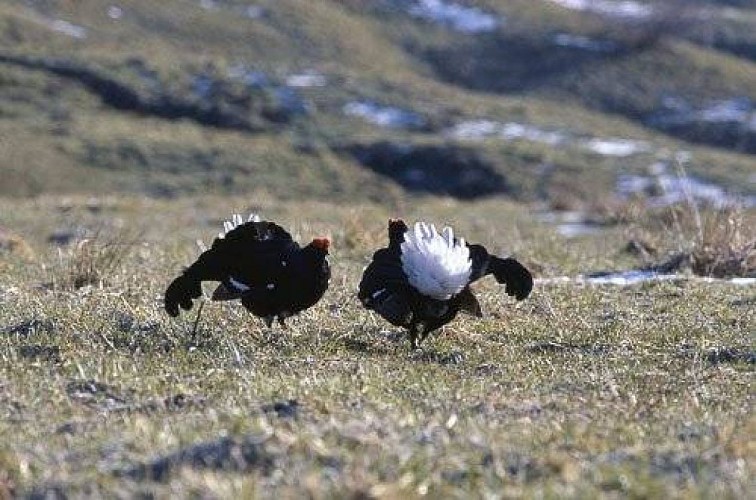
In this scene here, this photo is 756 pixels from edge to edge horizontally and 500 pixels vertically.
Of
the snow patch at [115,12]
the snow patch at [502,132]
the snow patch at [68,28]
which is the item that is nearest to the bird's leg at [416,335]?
the snow patch at [502,132]

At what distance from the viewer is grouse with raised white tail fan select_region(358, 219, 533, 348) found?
23.8ft

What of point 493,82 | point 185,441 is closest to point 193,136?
point 493,82

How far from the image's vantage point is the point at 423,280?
734cm

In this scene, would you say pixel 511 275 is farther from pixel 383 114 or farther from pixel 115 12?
pixel 115 12

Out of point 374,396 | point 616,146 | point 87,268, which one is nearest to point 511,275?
point 374,396

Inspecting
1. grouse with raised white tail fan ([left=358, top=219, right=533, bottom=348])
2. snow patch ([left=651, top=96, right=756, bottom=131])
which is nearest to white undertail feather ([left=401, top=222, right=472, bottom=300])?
grouse with raised white tail fan ([left=358, top=219, right=533, bottom=348])

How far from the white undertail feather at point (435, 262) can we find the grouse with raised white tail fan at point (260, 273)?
564 mm

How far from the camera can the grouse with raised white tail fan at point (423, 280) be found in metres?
7.24

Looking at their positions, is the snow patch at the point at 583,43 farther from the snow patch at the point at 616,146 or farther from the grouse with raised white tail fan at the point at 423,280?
the grouse with raised white tail fan at the point at 423,280

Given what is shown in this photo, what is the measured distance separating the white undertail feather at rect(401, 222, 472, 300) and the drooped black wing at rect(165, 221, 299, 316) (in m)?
0.76

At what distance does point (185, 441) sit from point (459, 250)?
2.70m

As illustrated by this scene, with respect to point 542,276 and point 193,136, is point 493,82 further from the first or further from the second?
point 542,276

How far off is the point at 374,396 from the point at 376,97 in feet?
152

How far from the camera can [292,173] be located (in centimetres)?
4025
